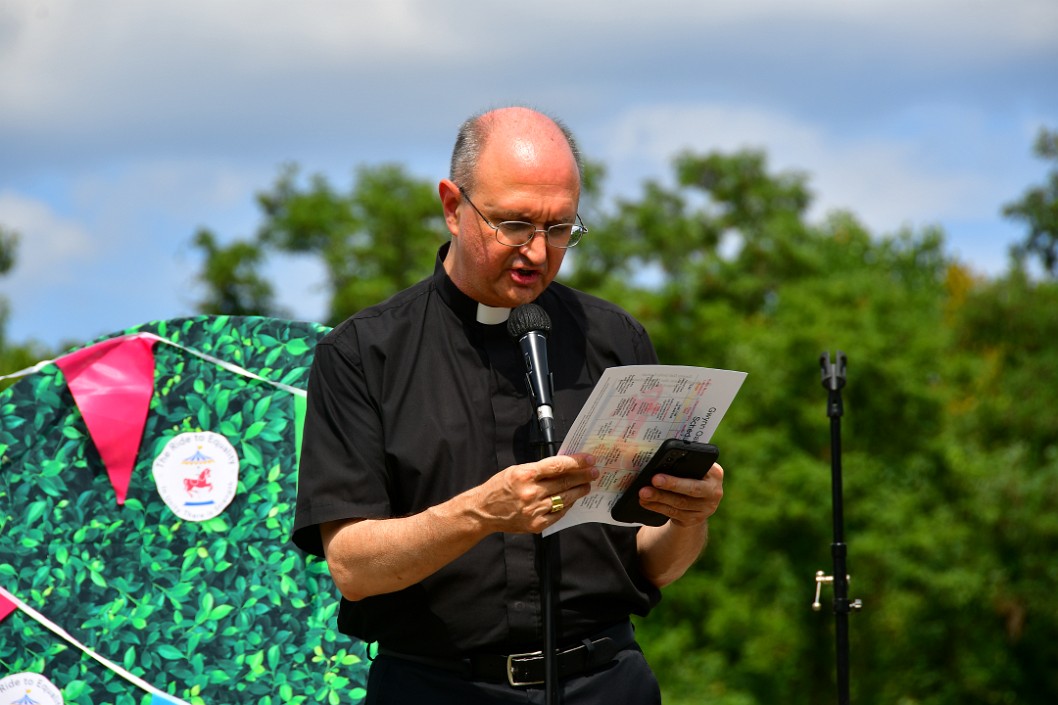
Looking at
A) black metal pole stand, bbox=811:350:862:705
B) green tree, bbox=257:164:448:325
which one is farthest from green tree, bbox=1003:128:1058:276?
black metal pole stand, bbox=811:350:862:705

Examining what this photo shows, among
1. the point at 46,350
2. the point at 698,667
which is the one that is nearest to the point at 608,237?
the point at 698,667

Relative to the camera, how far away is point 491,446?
2863 millimetres

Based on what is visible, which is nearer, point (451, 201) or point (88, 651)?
point (451, 201)

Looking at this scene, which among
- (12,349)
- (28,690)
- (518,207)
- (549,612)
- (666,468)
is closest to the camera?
(549,612)

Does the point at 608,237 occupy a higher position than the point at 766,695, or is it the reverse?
the point at 608,237

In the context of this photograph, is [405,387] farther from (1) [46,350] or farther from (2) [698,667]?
(1) [46,350]

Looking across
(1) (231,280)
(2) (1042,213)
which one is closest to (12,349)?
(1) (231,280)

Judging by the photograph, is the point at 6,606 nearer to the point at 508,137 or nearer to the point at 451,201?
the point at 451,201

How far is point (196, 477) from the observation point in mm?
3834

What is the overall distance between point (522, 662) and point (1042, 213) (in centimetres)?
2136

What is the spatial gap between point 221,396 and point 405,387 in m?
1.24

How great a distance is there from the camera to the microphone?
8.25 feet

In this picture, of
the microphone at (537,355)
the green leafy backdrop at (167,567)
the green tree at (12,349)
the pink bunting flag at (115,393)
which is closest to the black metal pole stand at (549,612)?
the microphone at (537,355)

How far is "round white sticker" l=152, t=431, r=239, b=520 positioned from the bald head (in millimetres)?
1368
